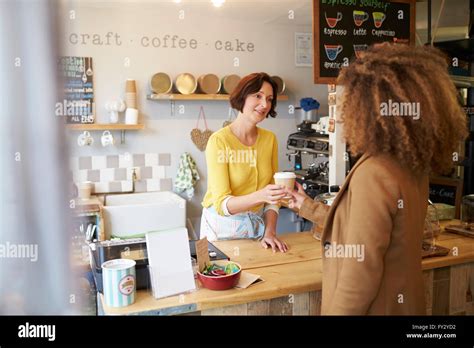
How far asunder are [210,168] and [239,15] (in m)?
1.74

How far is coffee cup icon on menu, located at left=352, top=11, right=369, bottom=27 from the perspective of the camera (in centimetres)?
188

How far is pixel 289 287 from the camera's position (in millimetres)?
1042

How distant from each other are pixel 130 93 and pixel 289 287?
89.5 inches

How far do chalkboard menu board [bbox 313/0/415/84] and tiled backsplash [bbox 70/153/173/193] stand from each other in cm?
167

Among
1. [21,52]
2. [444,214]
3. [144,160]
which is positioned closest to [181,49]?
[144,160]

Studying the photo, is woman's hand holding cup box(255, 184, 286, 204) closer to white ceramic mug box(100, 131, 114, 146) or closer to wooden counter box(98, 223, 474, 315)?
wooden counter box(98, 223, 474, 315)

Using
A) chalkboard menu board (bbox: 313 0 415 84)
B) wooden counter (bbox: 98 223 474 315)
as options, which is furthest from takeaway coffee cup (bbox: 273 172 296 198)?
chalkboard menu board (bbox: 313 0 415 84)

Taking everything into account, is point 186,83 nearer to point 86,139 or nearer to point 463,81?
point 86,139

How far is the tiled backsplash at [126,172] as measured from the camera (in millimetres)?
3072

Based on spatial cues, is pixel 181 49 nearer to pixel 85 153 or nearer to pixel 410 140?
pixel 85 153

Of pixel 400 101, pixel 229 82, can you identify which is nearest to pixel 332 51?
pixel 400 101

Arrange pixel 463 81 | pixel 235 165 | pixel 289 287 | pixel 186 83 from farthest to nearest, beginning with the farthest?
pixel 186 83, pixel 463 81, pixel 235 165, pixel 289 287

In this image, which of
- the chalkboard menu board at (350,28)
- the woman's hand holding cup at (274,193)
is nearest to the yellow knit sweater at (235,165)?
the woman's hand holding cup at (274,193)

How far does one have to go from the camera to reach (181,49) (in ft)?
10.2
